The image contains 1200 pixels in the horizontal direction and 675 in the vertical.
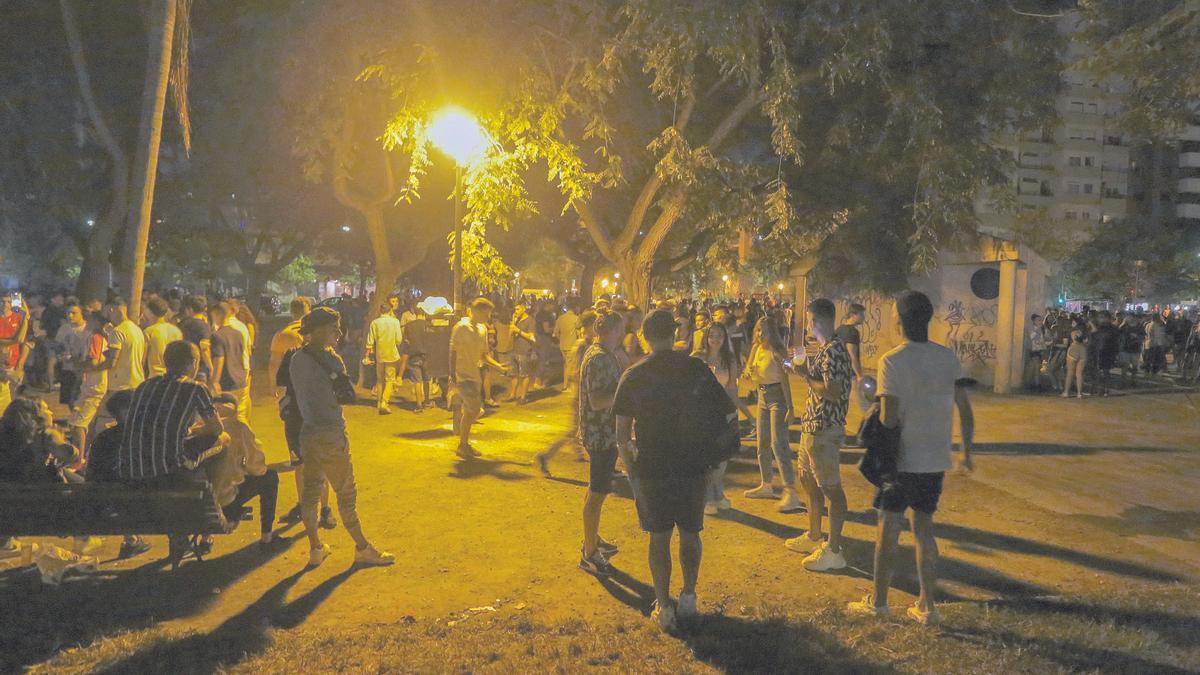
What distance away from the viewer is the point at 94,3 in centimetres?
1897

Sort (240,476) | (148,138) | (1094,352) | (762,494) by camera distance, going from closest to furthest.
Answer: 1. (240,476)
2. (762,494)
3. (148,138)
4. (1094,352)

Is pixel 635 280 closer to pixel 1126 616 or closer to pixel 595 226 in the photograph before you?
pixel 595 226

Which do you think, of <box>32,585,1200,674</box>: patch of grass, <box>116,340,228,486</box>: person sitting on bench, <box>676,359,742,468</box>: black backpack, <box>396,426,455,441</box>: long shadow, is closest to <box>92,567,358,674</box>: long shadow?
<box>32,585,1200,674</box>: patch of grass

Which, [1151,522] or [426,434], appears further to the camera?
[426,434]

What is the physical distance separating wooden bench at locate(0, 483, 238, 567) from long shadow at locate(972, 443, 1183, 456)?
29.7 ft

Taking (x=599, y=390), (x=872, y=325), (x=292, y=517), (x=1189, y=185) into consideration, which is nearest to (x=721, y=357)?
(x=599, y=390)

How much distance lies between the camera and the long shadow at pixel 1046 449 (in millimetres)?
10461

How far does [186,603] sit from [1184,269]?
199 feet

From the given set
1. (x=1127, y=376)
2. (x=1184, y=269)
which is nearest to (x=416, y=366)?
(x=1127, y=376)

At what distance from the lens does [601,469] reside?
579 centimetres

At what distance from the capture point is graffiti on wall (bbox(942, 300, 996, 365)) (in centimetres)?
1714

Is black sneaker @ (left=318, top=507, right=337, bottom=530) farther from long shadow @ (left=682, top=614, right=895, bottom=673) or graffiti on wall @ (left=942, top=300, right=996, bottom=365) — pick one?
graffiti on wall @ (left=942, top=300, right=996, bottom=365)

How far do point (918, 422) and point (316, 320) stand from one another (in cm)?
390

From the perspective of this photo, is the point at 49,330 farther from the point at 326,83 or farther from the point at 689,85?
the point at 689,85
